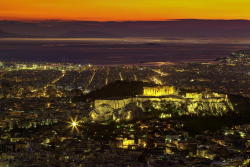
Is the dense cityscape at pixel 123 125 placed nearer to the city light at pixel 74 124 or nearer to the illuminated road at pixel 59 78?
the city light at pixel 74 124

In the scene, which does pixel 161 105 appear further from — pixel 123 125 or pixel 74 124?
pixel 74 124

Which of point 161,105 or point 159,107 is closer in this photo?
point 159,107

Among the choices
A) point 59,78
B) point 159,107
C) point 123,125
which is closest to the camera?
point 123,125

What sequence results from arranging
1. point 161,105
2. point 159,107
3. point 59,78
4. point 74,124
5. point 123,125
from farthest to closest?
point 59,78, point 161,105, point 159,107, point 123,125, point 74,124

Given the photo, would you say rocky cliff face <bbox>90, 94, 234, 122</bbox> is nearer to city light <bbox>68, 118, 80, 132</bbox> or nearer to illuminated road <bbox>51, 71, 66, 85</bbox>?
city light <bbox>68, 118, 80, 132</bbox>

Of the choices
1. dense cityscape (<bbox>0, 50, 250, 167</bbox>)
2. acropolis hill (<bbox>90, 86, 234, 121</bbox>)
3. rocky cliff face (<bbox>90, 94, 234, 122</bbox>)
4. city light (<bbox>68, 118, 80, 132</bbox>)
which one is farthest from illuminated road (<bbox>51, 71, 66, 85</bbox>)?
city light (<bbox>68, 118, 80, 132</bbox>)

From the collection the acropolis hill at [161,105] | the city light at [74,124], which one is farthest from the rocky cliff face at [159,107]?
the city light at [74,124]

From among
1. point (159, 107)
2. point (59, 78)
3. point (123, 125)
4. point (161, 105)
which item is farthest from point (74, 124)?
point (59, 78)
